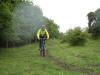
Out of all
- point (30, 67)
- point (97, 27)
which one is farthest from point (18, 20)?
point (97, 27)

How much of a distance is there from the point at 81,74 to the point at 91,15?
42147mm

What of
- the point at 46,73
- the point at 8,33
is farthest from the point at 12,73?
the point at 8,33

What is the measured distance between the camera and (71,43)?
24547 mm

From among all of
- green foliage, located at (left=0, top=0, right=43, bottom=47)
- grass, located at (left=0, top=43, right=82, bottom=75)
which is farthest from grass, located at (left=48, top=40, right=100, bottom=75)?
green foliage, located at (left=0, top=0, right=43, bottom=47)

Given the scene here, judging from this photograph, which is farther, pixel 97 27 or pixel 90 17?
pixel 90 17

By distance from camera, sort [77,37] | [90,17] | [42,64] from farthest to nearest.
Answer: [90,17]
[77,37]
[42,64]

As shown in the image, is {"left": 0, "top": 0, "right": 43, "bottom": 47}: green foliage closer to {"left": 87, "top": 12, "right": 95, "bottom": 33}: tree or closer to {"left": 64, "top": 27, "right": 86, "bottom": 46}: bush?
{"left": 64, "top": 27, "right": 86, "bottom": 46}: bush

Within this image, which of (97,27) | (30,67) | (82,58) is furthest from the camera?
(97,27)

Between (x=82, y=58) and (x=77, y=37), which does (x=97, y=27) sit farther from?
(x=82, y=58)

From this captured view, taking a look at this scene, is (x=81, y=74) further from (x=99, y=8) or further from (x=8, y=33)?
(x=99, y=8)

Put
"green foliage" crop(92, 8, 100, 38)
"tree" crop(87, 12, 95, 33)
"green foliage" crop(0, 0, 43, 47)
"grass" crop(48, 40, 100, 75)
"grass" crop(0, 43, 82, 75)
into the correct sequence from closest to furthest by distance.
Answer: "grass" crop(0, 43, 82, 75)
"grass" crop(48, 40, 100, 75)
"green foliage" crop(0, 0, 43, 47)
"green foliage" crop(92, 8, 100, 38)
"tree" crop(87, 12, 95, 33)

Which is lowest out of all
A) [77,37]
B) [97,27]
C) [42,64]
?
[42,64]

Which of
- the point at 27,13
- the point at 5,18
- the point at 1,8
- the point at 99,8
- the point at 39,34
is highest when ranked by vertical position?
the point at 99,8

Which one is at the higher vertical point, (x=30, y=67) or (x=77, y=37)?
(x=77, y=37)
